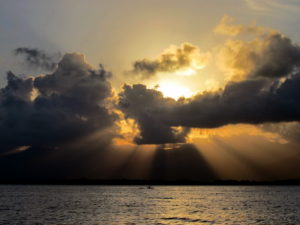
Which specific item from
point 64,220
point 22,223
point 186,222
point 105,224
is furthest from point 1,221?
point 186,222

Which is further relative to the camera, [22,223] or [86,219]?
[86,219]

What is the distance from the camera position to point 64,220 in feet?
314

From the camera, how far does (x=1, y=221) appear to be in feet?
305

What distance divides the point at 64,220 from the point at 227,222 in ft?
130

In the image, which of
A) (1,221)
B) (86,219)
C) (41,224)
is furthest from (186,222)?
(1,221)

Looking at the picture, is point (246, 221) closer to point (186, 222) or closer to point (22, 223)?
point (186, 222)

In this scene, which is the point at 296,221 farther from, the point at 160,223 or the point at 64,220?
the point at 64,220

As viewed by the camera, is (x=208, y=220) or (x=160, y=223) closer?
(x=160, y=223)

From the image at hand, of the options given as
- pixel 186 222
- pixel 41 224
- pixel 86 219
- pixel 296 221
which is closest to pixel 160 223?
pixel 186 222

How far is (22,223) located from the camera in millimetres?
89375

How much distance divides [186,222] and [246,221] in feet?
53.9

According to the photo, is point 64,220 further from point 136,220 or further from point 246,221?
point 246,221

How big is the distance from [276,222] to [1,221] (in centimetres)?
6618

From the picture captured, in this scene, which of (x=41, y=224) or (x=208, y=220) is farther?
(x=208, y=220)
